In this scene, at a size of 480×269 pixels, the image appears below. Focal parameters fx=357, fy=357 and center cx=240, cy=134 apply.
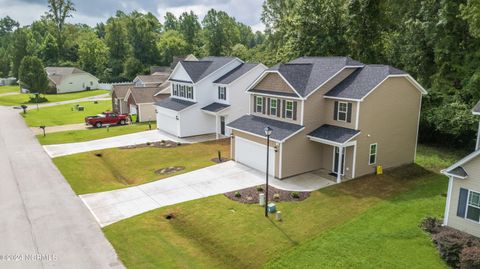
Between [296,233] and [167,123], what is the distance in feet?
83.1

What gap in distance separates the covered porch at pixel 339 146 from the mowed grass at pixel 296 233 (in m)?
2.07

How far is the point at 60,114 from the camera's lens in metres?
52.7

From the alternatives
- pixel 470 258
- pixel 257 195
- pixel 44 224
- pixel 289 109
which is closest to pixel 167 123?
pixel 289 109

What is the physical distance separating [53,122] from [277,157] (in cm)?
3517

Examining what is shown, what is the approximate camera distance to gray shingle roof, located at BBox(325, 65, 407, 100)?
22.9m

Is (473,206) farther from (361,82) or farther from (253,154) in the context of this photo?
(253,154)

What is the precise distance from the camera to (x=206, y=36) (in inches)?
3755

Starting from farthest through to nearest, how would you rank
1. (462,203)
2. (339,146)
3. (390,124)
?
(390,124)
(339,146)
(462,203)

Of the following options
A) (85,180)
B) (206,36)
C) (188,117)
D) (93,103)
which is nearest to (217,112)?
(188,117)

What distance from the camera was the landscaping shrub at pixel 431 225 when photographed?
15922mm

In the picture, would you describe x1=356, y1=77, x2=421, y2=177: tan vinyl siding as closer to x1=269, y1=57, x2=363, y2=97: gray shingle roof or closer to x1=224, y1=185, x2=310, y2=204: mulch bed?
x1=269, y1=57, x2=363, y2=97: gray shingle roof

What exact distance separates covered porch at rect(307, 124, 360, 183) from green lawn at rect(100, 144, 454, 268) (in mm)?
1999

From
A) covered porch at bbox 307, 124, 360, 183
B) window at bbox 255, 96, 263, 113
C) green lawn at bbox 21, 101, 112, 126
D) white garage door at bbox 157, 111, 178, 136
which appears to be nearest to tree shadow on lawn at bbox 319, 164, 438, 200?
covered porch at bbox 307, 124, 360, 183

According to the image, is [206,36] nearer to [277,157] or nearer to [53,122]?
[53,122]
